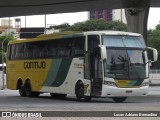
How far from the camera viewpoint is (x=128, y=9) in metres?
45.4

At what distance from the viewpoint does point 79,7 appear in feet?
145

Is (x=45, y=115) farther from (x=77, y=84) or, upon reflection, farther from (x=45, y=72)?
(x=45, y=72)

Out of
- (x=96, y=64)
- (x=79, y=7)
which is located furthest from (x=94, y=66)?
(x=79, y=7)

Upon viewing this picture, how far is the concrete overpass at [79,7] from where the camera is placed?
Result: 3981cm

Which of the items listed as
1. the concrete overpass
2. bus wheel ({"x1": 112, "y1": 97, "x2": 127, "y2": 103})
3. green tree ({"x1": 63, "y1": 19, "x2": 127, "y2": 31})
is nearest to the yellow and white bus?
bus wheel ({"x1": 112, "y1": 97, "x2": 127, "y2": 103})

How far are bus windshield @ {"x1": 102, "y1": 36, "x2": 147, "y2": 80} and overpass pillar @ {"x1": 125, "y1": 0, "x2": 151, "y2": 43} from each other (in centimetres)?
1896

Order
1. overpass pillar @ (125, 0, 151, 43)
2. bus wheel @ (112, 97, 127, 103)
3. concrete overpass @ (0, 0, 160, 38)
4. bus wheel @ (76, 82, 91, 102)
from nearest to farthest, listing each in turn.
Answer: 1. bus wheel @ (76, 82, 91, 102)
2. bus wheel @ (112, 97, 127, 103)
3. concrete overpass @ (0, 0, 160, 38)
4. overpass pillar @ (125, 0, 151, 43)

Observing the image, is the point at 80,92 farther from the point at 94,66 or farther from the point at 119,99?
the point at 119,99

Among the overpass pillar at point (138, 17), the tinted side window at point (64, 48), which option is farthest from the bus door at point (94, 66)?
the overpass pillar at point (138, 17)

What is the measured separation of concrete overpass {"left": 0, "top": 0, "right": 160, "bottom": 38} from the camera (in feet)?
131

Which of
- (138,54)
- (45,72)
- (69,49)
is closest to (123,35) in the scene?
(138,54)

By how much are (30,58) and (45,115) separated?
1685 cm

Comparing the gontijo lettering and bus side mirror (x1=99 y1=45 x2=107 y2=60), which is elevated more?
bus side mirror (x1=99 y1=45 x2=107 y2=60)

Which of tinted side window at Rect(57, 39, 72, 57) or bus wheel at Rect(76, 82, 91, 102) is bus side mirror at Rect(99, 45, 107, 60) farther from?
tinted side window at Rect(57, 39, 72, 57)
